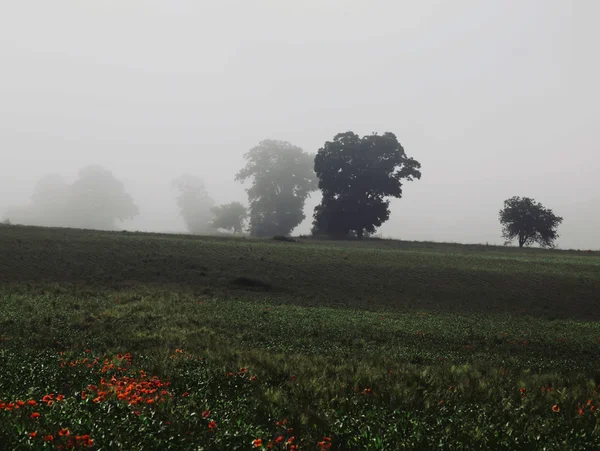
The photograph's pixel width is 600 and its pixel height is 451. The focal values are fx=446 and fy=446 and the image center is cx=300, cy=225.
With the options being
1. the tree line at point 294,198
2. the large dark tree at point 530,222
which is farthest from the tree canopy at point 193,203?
the large dark tree at point 530,222

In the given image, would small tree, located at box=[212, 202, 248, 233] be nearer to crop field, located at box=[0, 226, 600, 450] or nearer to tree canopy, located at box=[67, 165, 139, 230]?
tree canopy, located at box=[67, 165, 139, 230]

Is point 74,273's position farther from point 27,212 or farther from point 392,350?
point 27,212

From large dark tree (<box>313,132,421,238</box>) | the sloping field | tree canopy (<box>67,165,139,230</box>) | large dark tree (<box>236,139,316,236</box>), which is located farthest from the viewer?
tree canopy (<box>67,165,139,230</box>)

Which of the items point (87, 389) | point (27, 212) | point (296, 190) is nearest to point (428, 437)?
point (87, 389)

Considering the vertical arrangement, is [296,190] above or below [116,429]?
above

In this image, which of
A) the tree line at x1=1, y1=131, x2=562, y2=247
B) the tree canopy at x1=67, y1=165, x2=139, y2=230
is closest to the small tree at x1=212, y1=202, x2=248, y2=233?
the tree line at x1=1, y1=131, x2=562, y2=247

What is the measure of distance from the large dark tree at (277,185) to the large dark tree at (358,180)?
29.3m

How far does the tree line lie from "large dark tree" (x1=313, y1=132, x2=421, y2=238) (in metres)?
0.16

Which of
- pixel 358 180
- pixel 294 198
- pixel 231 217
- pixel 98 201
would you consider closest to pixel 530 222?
pixel 358 180

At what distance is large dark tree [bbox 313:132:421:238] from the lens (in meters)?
71.1

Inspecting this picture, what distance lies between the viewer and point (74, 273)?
29.0 m

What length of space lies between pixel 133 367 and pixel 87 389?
2.13 metres

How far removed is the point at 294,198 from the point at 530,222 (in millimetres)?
52194

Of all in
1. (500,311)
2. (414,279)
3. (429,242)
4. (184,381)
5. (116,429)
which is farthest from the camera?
(429,242)
